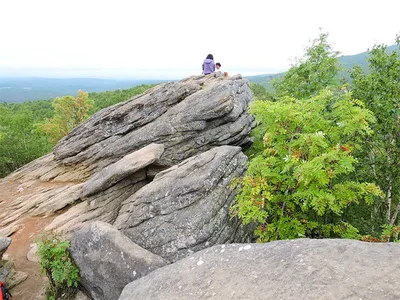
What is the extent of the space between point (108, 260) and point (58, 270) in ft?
7.96

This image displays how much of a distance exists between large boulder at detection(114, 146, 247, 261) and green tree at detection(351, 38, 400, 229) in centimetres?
771

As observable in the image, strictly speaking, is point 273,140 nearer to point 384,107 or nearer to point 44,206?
point 384,107

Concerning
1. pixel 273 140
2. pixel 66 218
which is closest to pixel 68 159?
pixel 66 218

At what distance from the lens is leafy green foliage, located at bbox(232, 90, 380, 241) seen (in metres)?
8.98

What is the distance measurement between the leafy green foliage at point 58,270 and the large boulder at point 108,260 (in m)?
0.36

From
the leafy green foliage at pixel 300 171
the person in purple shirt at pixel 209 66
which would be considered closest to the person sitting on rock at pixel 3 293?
the leafy green foliage at pixel 300 171

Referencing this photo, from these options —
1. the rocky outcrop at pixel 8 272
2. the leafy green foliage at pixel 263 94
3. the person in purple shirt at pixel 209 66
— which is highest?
the person in purple shirt at pixel 209 66

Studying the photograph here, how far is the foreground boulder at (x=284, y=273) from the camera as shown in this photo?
5.40 metres

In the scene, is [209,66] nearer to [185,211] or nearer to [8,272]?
[185,211]

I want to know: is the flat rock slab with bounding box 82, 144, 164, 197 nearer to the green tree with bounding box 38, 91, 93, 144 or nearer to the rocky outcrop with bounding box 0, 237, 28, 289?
the rocky outcrop with bounding box 0, 237, 28, 289

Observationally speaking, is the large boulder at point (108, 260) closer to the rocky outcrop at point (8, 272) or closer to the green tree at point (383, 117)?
the rocky outcrop at point (8, 272)

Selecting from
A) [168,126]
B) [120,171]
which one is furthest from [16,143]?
[120,171]

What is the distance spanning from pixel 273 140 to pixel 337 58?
13161 mm

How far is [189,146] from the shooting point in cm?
1853
